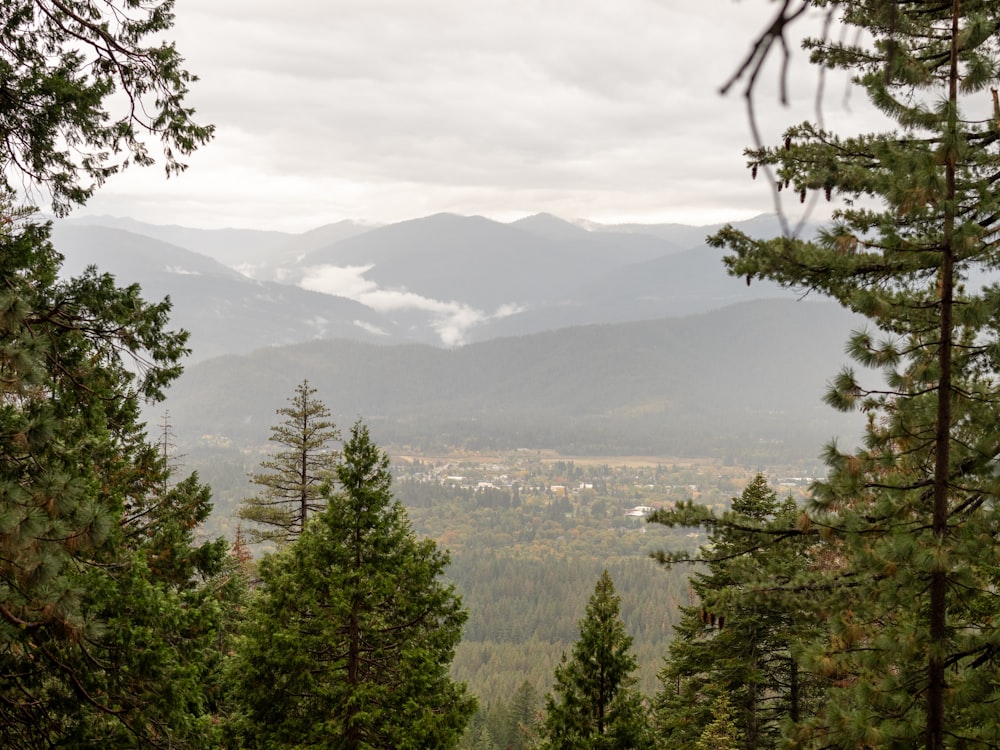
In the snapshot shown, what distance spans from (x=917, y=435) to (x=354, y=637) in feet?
20.2

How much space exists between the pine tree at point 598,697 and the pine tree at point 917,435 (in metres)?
4.71

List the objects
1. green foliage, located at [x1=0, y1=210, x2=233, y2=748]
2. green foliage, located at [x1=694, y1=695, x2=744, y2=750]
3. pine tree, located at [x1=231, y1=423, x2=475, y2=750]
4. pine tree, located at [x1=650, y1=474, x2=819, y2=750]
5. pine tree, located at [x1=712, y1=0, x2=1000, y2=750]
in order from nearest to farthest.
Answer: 1. green foliage, located at [x1=0, y1=210, x2=233, y2=748]
2. pine tree, located at [x1=712, y1=0, x2=1000, y2=750]
3. pine tree, located at [x1=231, y1=423, x2=475, y2=750]
4. green foliage, located at [x1=694, y1=695, x2=744, y2=750]
5. pine tree, located at [x1=650, y1=474, x2=819, y2=750]

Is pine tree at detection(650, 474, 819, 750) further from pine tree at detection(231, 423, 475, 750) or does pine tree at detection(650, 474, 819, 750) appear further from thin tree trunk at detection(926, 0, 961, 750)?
→ pine tree at detection(231, 423, 475, 750)

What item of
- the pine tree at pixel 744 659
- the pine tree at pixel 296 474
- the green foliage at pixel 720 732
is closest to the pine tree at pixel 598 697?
the green foliage at pixel 720 732

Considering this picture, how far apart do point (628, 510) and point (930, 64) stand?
6960 inches

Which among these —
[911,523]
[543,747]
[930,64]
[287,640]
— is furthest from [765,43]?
[543,747]

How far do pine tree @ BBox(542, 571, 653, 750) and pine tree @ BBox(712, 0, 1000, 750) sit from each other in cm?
471

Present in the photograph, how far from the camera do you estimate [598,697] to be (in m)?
11.2

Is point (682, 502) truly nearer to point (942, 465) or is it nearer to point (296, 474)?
point (942, 465)

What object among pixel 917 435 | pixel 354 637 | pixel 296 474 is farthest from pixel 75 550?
pixel 296 474

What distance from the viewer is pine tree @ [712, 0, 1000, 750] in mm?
5699

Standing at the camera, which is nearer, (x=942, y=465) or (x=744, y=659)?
(x=942, y=465)

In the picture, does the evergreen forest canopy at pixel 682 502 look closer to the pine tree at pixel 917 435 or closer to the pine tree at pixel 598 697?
the pine tree at pixel 917 435

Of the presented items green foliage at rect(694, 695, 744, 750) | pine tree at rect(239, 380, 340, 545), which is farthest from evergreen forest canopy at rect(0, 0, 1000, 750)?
pine tree at rect(239, 380, 340, 545)
